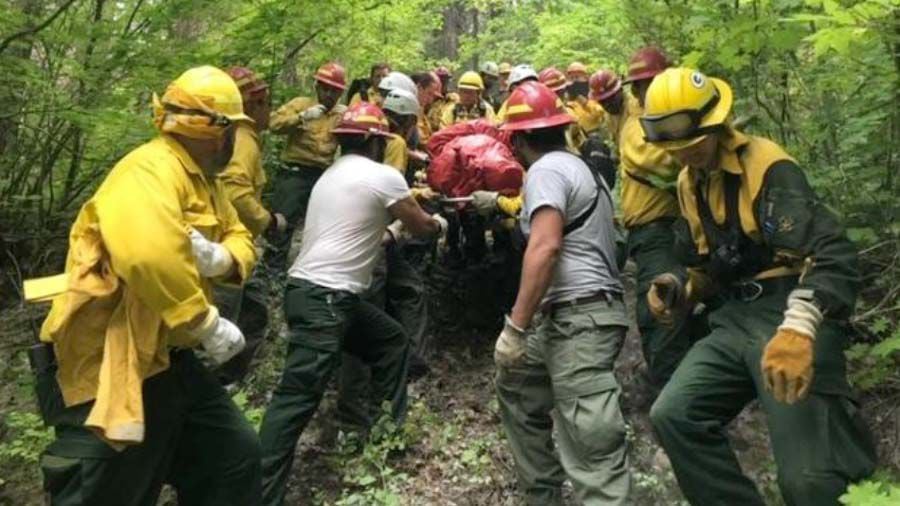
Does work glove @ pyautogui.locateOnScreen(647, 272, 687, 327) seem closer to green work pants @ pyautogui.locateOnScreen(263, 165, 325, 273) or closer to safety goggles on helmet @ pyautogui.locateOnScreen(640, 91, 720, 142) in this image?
safety goggles on helmet @ pyautogui.locateOnScreen(640, 91, 720, 142)

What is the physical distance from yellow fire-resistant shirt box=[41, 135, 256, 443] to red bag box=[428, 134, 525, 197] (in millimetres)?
3281

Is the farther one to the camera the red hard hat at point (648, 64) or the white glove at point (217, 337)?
the red hard hat at point (648, 64)

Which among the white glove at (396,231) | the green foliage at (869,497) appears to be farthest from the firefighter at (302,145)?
the green foliage at (869,497)

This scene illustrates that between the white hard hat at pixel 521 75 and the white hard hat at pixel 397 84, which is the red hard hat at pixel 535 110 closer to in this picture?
the white hard hat at pixel 397 84

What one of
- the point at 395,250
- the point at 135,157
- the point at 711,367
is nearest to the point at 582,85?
the point at 395,250

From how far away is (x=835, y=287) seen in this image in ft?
10.6

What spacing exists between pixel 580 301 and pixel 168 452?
7.43ft

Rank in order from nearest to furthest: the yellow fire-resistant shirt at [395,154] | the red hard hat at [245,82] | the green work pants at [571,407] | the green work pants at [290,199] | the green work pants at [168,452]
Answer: the green work pants at [168,452], the green work pants at [571,407], the red hard hat at [245,82], the yellow fire-resistant shirt at [395,154], the green work pants at [290,199]

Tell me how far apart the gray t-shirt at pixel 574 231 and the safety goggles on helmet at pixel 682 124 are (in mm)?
558

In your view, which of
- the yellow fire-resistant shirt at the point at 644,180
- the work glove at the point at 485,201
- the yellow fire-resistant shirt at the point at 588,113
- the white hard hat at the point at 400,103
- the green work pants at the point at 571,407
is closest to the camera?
the green work pants at the point at 571,407

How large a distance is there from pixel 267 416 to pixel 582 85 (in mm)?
6445

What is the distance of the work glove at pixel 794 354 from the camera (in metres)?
3.10

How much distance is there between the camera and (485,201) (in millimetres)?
5965

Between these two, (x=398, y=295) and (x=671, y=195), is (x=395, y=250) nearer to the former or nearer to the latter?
→ (x=398, y=295)
